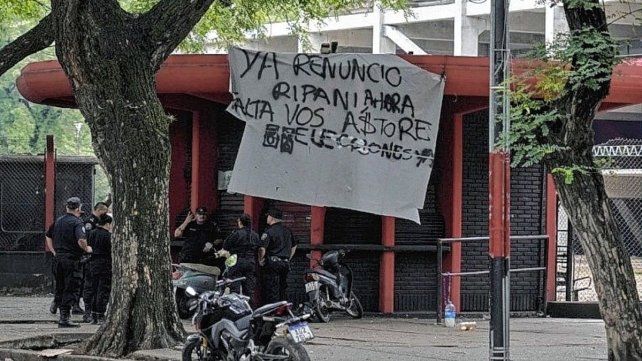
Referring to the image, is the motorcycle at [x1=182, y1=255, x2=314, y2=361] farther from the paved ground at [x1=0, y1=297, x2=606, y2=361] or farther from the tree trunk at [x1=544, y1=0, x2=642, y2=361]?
the tree trunk at [x1=544, y1=0, x2=642, y2=361]

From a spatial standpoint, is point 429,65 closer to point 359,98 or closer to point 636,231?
point 359,98

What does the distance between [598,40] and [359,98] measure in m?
6.92

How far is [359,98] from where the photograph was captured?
56.9 ft

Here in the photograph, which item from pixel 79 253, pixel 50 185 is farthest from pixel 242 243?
pixel 50 185

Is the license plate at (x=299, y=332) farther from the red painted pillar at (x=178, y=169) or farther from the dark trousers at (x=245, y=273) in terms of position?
the red painted pillar at (x=178, y=169)

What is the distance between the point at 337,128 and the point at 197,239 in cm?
272

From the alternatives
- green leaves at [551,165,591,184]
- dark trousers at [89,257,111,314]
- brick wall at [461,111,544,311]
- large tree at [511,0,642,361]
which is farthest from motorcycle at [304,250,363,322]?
green leaves at [551,165,591,184]

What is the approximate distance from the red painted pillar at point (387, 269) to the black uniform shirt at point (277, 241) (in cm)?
141

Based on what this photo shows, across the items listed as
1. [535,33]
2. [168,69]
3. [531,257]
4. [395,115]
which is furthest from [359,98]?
[535,33]

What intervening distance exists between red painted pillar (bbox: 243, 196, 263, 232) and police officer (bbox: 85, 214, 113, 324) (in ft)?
6.29

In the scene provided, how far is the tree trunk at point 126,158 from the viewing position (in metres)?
14.2

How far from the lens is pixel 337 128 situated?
681 inches

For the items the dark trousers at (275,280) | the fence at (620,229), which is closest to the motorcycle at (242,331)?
the dark trousers at (275,280)

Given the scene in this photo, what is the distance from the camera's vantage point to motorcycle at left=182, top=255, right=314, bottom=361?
11734 mm
